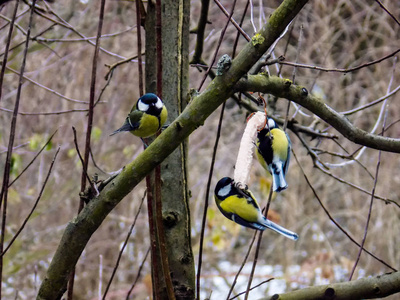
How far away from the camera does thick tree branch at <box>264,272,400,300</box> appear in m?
1.02

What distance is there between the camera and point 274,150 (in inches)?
43.9

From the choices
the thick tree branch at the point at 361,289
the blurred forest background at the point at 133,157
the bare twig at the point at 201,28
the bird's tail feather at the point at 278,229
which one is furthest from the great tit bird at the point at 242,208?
the blurred forest background at the point at 133,157

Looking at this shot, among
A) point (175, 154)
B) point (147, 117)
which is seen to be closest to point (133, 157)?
point (175, 154)

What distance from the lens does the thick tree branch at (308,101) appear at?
38.0 inches

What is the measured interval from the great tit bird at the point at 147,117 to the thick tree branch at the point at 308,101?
235 millimetres

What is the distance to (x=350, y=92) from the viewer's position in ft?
15.1

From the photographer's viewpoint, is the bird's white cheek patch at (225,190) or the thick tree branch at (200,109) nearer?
the thick tree branch at (200,109)

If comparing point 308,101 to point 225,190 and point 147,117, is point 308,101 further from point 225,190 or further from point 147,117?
point 147,117

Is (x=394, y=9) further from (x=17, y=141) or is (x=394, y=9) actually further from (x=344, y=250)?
(x=17, y=141)

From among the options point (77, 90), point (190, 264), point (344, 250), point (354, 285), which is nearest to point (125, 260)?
point (77, 90)

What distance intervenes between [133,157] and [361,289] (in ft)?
9.02

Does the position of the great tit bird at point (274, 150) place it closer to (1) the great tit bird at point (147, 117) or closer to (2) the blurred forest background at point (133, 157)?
(1) the great tit bird at point (147, 117)

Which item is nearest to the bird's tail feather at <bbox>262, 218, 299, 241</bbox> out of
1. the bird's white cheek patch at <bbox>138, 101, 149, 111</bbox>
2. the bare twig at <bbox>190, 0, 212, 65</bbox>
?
the bird's white cheek patch at <bbox>138, 101, 149, 111</bbox>

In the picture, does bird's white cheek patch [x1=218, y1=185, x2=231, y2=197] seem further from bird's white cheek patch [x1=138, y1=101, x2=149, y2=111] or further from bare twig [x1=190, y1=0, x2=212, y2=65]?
bare twig [x1=190, y1=0, x2=212, y2=65]
